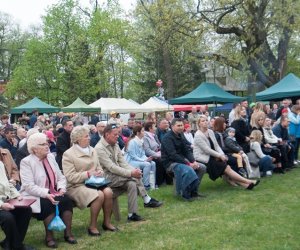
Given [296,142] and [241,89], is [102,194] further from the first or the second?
[241,89]

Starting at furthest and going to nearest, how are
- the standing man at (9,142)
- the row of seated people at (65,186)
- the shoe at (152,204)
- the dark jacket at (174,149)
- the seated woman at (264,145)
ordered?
the seated woman at (264,145)
the standing man at (9,142)
the dark jacket at (174,149)
the shoe at (152,204)
the row of seated people at (65,186)

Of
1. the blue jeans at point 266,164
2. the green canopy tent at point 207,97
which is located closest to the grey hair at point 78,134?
the blue jeans at point 266,164

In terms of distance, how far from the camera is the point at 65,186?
221 inches

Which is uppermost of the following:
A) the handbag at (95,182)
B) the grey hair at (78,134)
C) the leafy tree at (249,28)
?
the leafy tree at (249,28)

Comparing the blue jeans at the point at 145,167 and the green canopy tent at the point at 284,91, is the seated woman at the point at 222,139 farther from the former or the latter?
the green canopy tent at the point at 284,91

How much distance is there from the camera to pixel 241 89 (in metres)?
63.2

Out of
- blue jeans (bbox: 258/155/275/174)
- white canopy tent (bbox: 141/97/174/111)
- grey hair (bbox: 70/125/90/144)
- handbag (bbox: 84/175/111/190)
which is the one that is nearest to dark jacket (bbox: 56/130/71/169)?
grey hair (bbox: 70/125/90/144)

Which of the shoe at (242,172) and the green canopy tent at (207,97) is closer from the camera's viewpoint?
the shoe at (242,172)

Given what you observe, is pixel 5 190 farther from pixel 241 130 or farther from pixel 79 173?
pixel 241 130

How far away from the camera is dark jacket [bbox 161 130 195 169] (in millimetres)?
7801

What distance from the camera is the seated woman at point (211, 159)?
27.1 feet

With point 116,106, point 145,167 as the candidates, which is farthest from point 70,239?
point 116,106

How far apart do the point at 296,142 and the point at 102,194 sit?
283 inches

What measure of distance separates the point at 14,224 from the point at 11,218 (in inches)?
3.5
